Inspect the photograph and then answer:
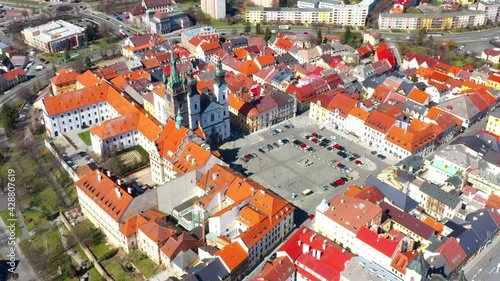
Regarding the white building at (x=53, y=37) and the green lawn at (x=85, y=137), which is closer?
the green lawn at (x=85, y=137)

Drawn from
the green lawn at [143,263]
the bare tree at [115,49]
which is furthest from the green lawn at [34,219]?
the bare tree at [115,49]

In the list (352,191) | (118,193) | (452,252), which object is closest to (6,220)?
(118,193)

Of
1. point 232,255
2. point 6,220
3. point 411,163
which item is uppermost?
point 411,163

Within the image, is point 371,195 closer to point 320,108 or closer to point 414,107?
point 320,108

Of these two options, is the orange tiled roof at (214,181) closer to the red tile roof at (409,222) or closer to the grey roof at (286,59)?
the red tile roof at (409,222)

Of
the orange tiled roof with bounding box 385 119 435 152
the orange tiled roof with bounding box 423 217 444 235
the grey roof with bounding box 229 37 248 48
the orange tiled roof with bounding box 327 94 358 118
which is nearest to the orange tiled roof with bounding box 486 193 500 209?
the orange tiled roof with bounding box 423 217 444 235

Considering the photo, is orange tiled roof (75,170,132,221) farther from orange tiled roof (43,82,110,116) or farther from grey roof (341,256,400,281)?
grey roof (341,256,400,281)
